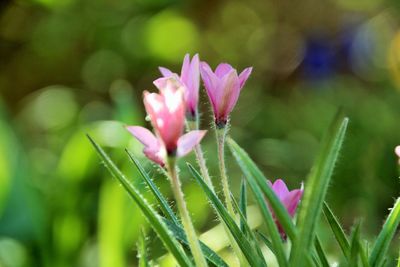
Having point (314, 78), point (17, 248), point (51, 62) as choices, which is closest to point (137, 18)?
point (51, 62)

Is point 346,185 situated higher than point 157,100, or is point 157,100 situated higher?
point 157,100

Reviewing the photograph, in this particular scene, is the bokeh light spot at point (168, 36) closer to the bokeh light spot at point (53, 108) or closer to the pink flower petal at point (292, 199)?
the bokeh light spot at point (53, 108)

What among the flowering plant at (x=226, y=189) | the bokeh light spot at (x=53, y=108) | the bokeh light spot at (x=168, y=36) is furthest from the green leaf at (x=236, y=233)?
the bokeh light spot at (x=168, y=36)

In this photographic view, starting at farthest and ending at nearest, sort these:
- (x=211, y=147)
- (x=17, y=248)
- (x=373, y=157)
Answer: (x=211, y=147), (x=373, y=157), (x=17, y=248)

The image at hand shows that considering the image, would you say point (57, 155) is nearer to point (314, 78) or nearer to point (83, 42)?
point (83, 42)

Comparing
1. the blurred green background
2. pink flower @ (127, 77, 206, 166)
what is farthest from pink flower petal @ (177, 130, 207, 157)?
the blurred green background
